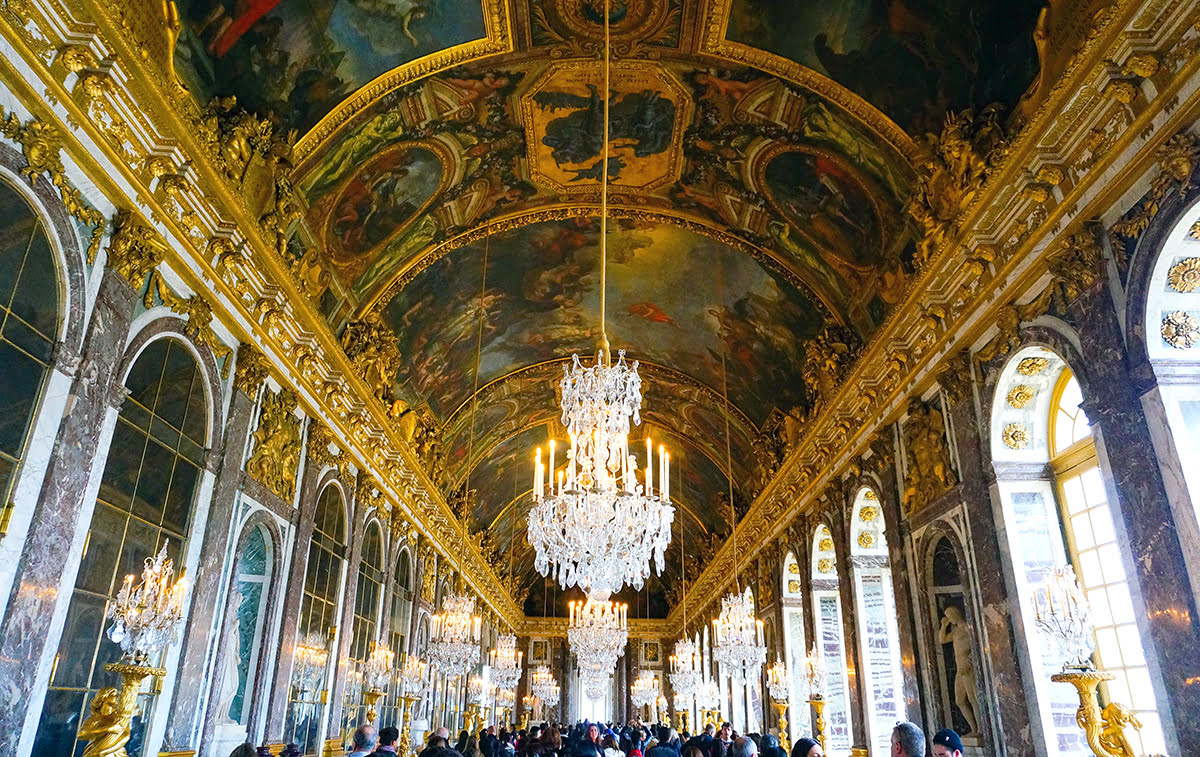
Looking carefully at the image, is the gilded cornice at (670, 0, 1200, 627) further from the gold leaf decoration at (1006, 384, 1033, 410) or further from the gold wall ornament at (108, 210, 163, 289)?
the gold wall ornament at (108, 210, 163, 289)

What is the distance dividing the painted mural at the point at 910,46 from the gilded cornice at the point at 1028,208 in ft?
4.55

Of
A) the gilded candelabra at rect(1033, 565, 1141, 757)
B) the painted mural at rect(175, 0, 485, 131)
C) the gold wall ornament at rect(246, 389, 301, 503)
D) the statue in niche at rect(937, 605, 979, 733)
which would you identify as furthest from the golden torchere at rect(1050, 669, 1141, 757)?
the painted mural at rect(175, 0, 485, 131)

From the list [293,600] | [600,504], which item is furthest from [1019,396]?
[293,600]

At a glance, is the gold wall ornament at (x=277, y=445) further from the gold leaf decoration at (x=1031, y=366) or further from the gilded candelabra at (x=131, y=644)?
the gold leaf decoration at (x=1031, y=366)

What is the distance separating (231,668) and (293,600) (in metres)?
1.54

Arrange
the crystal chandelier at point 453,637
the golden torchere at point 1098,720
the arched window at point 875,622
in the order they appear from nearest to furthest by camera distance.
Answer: the golden torchere at point 1098,720, the arched window at point 875,622, the crystal chandelier at point 453,637

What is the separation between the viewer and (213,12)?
26.1ft

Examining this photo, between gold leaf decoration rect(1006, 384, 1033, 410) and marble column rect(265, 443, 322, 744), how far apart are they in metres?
9.28

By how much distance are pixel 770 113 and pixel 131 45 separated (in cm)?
795

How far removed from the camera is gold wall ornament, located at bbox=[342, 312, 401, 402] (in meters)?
12.8

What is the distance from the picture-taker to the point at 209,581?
27.3 feet

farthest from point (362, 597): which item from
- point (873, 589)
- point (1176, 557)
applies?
point (1176, 557)

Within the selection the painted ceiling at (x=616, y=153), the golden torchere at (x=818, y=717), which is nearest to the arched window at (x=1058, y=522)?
the painted ceiling at (x=616, y=153)

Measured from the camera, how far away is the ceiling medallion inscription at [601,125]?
1108cm
